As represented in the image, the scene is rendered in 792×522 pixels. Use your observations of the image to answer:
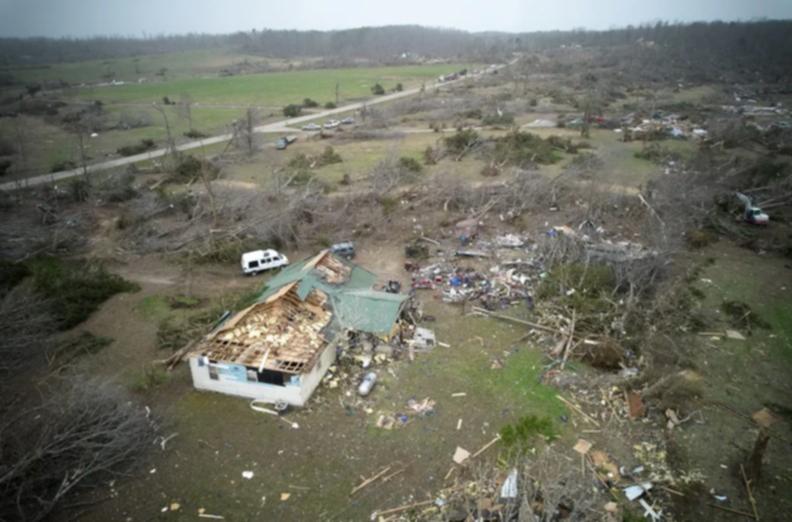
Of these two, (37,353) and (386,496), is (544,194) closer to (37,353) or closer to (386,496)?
(386,496)

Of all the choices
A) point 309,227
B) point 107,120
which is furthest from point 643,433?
point 107,120

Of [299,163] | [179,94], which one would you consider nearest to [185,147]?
[299,163]

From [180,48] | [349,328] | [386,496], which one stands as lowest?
[386,496]

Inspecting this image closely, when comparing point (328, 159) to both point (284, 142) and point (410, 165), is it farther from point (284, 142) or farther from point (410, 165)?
point (284, 142)

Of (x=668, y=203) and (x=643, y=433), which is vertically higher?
(x=668, y=203)

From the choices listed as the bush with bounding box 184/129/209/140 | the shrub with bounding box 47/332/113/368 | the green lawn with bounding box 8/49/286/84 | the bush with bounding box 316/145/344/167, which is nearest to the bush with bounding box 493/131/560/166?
the bush with bounding box 316/145/344/167

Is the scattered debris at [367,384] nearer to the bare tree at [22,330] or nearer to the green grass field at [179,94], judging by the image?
the bare tree at [22,330]

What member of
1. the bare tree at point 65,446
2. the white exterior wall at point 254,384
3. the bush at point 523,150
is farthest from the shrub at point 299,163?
the bare tree at point 65,446

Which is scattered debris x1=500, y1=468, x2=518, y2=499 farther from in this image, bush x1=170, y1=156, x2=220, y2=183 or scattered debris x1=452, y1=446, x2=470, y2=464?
bush x1=170, y1=156, x2=220, y2=183
